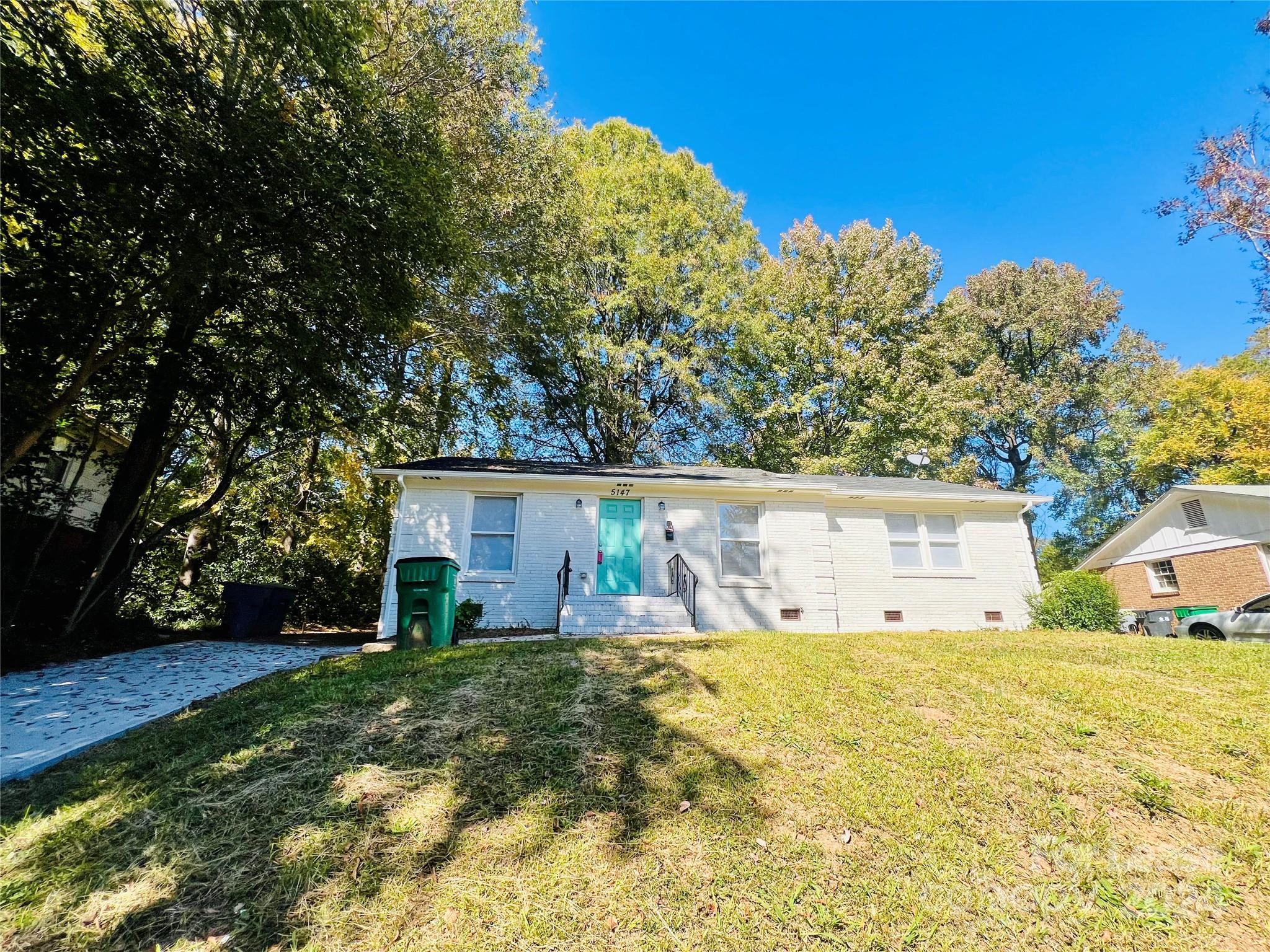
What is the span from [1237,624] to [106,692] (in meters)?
17.2

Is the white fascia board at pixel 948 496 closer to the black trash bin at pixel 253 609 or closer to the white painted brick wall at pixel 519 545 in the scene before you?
the white painted brick wall at pixel 519 545

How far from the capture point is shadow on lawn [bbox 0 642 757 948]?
2293 mm

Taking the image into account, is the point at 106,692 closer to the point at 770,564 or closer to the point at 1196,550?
the point at 770,564

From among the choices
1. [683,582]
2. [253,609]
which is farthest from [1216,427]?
[253,609]

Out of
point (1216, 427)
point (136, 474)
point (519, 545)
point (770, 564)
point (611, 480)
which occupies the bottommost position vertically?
point (770, 564)

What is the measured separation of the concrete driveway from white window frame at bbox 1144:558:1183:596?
24150 mm

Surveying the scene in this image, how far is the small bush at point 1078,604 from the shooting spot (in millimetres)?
8953

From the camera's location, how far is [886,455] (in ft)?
63.8

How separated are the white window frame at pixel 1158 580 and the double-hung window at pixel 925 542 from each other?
11880 mm

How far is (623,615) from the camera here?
29.9 feet

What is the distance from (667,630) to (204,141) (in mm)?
9299

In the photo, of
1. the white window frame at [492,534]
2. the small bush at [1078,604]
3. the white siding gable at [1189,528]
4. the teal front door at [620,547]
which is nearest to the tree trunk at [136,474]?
the white window frame at [492,534]

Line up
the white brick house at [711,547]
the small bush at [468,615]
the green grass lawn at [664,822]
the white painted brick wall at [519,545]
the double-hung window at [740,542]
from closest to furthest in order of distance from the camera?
1. the green grass lawn at [664,822]
2. the small bush at [468,615]
3. the white painted brick wall at [519,545]
4. the white brick house at [711,547]
5. the double-hung window at [740,542]

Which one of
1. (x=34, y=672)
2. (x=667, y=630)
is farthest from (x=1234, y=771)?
(x=34, y=672)
